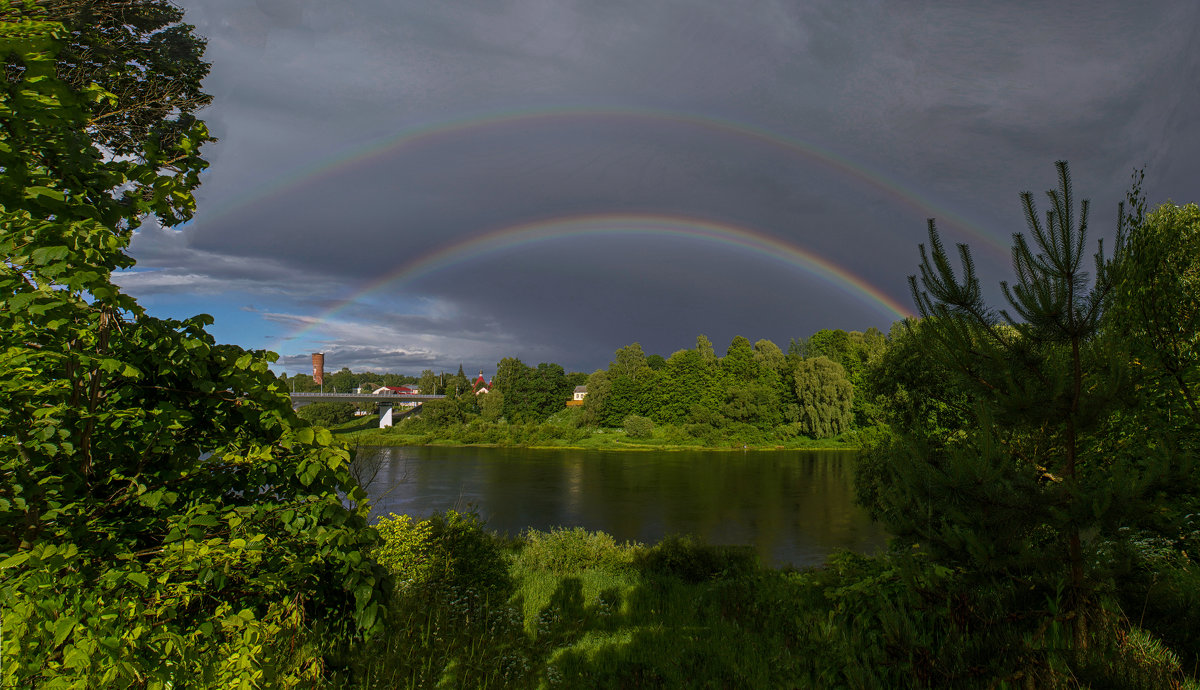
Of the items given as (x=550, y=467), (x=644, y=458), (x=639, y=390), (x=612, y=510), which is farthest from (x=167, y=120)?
(x=639, y=390)

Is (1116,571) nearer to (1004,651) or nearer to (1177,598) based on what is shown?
(1177,598)

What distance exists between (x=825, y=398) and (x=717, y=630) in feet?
173

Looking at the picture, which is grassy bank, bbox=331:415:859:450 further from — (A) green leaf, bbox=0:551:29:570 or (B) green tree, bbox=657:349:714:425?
(A) green leaf, bbox=0:551:29:570

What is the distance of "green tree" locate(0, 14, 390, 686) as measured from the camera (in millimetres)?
1979

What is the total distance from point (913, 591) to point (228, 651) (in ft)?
13.1

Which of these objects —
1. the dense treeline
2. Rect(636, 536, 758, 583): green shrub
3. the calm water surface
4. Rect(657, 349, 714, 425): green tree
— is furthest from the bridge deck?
Rect(636, 536, 758, 583): green shrub

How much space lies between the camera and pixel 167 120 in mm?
9219

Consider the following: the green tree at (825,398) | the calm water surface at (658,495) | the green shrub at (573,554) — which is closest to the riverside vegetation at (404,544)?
the green shrub at (573,554)

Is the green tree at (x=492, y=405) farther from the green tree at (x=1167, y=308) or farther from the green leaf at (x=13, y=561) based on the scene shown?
the green leaf at (x=13, y=561)

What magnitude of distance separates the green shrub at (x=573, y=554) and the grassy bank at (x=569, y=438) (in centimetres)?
4331

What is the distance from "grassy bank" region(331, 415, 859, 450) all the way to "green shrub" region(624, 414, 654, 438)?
13.5 inches

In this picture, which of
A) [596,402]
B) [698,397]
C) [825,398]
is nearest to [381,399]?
[596,402]

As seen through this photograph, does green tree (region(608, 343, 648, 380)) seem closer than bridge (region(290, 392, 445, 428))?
No

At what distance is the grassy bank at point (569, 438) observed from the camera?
56.7m
